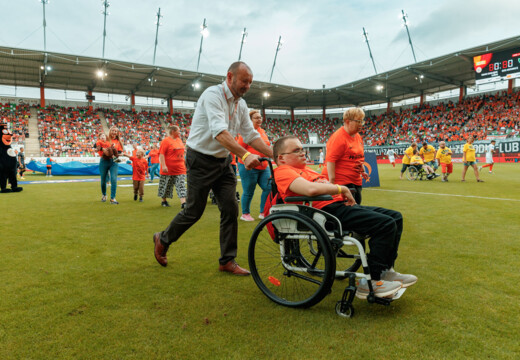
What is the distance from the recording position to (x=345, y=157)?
10.7 ft

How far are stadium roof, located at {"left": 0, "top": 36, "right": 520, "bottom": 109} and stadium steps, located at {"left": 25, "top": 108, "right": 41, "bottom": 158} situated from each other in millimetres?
3812

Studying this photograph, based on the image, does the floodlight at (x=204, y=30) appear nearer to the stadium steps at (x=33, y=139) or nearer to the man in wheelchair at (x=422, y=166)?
the stadium steps at (x=33, y=139)

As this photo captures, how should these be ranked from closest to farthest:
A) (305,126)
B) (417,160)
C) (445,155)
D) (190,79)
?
(445,155) → (417,160) → (190,79) → (305,126)

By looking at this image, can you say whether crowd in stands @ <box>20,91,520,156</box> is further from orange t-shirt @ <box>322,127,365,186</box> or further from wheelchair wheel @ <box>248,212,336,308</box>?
wheelchair wheel @ <box>248,212,336,308</box>

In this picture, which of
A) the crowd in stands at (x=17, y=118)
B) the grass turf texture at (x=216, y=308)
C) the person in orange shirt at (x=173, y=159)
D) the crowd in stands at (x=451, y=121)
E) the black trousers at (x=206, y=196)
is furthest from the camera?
the crowd in stands at (x=451, y=121)

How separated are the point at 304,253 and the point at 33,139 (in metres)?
34.1

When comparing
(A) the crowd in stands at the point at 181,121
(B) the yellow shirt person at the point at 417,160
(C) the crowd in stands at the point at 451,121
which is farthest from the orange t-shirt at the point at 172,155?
(A) the crowd in stands at the point at 181,121

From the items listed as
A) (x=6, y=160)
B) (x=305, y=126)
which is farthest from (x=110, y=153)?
(x=305, y=126)

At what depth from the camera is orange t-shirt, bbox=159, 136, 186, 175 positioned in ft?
20.5

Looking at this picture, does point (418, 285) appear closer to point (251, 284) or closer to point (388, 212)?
point (388, 212)

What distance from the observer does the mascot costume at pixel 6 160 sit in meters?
8.62

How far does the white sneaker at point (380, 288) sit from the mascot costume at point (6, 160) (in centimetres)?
1029

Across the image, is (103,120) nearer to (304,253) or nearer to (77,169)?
(77,169)

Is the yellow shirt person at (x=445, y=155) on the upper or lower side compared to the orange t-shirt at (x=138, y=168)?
upper
